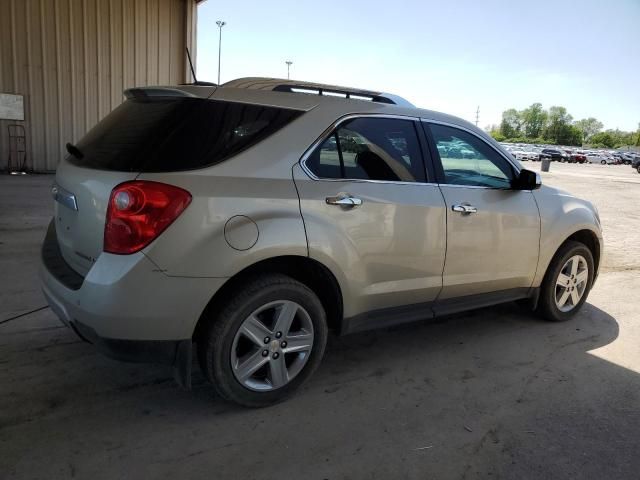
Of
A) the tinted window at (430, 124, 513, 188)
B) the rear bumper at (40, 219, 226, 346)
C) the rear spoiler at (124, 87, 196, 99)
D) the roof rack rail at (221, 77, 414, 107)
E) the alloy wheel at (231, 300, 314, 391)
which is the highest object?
the roof rack rail at (221, 77, 414, 107)

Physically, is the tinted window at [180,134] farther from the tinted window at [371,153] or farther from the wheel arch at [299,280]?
the wheel arch at [299,280]

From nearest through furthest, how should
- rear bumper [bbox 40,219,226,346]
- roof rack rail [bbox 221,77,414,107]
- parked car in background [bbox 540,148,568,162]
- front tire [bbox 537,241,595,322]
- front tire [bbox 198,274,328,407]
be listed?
rear bumper [bbox 40,219,226,346] → front tire [bbox 198,274,328,407] → roof rack rail [bbox 221,77,414,107] → front tire [bbox 537,241,595,322] → parked car in background [bbox 540,148,568,162]

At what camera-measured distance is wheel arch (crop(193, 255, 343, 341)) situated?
2.81 meters

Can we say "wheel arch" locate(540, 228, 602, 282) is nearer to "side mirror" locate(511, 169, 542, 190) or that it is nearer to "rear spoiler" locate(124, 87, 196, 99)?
"side mirror" locate(511, 169, 542, 190)

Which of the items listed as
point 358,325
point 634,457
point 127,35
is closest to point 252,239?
point 358,325

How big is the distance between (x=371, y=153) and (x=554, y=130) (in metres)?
162

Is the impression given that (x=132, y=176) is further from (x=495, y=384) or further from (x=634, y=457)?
(x=634, y=457)

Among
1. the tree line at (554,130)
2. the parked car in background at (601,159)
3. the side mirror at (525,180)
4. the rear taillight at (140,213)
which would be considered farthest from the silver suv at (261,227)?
the tree line at (554,130)

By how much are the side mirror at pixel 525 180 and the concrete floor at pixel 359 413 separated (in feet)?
4.09

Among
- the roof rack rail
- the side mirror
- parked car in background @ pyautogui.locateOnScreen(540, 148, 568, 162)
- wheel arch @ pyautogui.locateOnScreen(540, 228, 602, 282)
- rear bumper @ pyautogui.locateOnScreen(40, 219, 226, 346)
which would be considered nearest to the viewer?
rear bumper @ pyautogui.locateOnScreen(40, 219, 226, 346)

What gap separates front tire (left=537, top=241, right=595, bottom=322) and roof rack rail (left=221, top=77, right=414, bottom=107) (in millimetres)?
2147

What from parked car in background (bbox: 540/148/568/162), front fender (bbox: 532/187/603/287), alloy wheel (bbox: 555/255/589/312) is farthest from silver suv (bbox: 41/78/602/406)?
parked car in background (bbox: 540/148/568/162)

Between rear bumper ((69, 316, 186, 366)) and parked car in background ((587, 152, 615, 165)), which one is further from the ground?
rear bumper ((69, 316, 186, 366))

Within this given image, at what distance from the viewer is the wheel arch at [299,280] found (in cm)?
281
